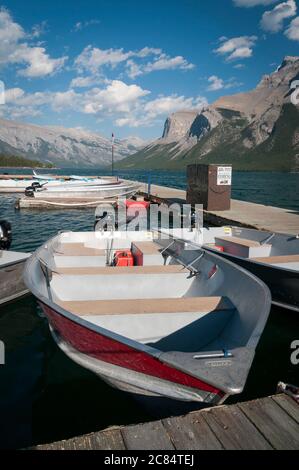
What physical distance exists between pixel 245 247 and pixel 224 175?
42.2 feet

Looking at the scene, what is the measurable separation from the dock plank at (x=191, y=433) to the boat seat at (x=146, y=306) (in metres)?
2.35

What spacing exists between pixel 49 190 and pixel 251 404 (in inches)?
1456

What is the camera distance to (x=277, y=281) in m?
9.61

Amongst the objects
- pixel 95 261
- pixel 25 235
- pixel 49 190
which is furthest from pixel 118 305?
pixel 49 190

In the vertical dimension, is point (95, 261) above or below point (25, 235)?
above

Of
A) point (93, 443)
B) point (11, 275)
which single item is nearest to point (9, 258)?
point (11, 275)

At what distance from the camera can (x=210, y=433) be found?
4.02 metres

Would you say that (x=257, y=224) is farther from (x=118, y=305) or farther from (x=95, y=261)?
(x=118, y=305)

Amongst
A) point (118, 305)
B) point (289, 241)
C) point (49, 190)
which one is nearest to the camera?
point (118, 305)

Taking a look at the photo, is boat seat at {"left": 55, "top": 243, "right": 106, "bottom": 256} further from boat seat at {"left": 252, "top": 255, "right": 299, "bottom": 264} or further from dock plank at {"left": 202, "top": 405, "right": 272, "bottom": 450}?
dock plank at {"left": 202, "top": 405, "right": 272, "bottom": 450}

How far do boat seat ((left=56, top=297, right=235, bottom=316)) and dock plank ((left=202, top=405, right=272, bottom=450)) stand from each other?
2.31 meters

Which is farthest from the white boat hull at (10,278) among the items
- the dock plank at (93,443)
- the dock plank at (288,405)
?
the dock plank at (288,405)

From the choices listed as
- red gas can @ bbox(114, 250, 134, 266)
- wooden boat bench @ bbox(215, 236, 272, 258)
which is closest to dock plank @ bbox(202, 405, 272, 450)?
red gas can @ bbox(114, 250, 134, 266)

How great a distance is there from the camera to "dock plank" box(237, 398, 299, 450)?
12.9ft
